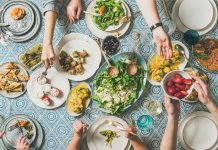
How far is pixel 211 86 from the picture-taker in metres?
3.07

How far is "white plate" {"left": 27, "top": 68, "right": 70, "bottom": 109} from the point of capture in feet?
10.1

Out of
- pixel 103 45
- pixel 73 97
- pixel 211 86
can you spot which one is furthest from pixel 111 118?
pixel 211 86

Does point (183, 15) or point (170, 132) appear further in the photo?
point (183, 15)

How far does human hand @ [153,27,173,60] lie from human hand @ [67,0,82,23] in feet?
2.39

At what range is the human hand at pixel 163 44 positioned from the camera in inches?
109

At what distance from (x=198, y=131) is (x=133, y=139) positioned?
56 centimetres

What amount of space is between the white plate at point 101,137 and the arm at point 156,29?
0.68 meters

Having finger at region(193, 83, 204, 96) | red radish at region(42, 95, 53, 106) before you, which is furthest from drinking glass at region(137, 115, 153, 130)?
red radish at region(42, 95, 53, 106)

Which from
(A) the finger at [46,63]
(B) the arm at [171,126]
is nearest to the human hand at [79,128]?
(A) the finger at [46,63]

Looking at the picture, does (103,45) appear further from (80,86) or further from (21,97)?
(21,97)

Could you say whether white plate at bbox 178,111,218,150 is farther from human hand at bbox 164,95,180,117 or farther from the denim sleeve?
the denim sleeve

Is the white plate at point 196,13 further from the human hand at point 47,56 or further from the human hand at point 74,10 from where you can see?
the human hand at point 47,56

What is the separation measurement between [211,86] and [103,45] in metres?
0.95

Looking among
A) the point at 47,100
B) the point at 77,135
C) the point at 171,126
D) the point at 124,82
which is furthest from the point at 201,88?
the point at 47,100
